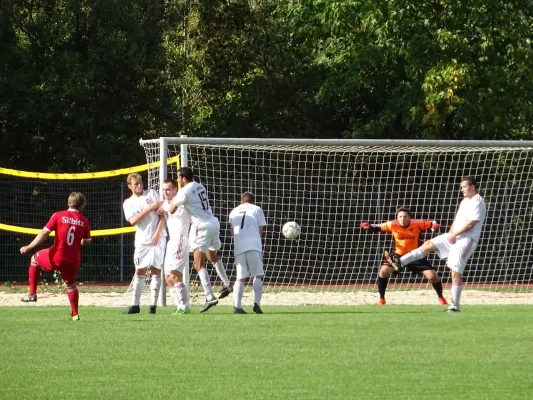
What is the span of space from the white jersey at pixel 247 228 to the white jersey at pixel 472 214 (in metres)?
2.67

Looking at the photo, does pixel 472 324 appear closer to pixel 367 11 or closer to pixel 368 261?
pixel 368 261

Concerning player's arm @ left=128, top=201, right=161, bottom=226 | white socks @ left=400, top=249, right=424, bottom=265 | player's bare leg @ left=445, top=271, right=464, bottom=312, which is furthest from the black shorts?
player's arm @ left=128, top=201, right=161, bottom=226

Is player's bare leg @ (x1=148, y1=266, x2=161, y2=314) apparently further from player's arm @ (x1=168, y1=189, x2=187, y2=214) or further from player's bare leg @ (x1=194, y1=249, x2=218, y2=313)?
player's arm @ (x1=168, y1=189, x2=187, y2=214)

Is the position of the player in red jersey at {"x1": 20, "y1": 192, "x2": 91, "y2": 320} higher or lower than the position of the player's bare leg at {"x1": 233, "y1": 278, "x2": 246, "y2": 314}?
higher

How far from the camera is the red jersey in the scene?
1470cm

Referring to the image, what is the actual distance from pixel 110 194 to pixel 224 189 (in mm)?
3055

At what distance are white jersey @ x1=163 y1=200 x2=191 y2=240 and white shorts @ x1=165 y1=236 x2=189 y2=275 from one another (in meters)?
0.07

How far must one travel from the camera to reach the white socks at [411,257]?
1806 centimetres

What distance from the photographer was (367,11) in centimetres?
2975

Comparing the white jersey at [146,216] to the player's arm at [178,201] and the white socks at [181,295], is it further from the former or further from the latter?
the white socks at [181,295]

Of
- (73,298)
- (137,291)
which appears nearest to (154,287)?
(137,291)

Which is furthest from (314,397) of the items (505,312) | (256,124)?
(256,124)

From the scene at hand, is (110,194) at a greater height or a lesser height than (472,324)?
lesser

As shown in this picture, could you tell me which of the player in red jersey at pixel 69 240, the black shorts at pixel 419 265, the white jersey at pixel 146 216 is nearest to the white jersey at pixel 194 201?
the white jersey at pixel 146 216
